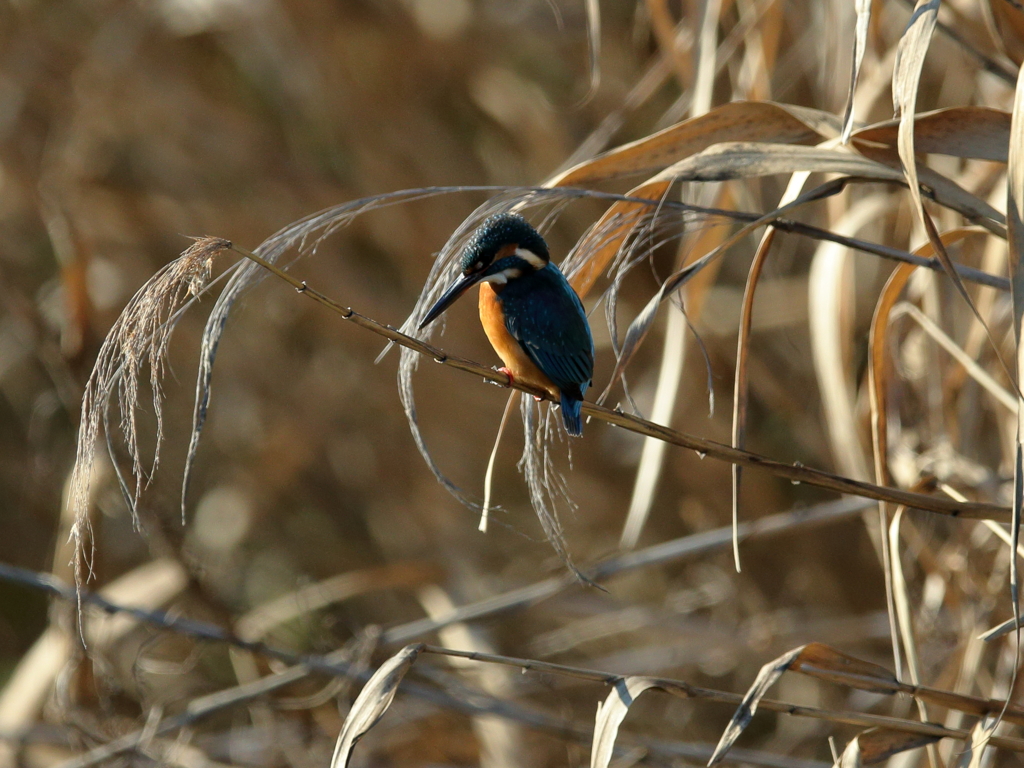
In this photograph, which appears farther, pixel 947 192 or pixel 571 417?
pixel 571 417

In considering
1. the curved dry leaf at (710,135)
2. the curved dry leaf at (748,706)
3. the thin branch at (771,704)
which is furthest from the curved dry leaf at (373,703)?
the curved dry leaf at (710,135)

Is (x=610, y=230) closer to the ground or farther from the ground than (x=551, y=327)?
farther from the ground

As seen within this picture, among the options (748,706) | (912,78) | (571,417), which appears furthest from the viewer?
(571,417)

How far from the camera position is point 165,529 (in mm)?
2742

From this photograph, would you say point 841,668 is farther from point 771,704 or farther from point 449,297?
point 449,297

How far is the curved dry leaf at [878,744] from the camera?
1.44 m

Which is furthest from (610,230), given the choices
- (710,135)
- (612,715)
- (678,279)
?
(612,715)

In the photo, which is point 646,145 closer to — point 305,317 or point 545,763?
point 545,763

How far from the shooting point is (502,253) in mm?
2088

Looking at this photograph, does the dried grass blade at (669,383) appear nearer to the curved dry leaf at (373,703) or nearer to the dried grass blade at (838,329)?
the dried grass blade at (838,329)

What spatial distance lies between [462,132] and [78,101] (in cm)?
171

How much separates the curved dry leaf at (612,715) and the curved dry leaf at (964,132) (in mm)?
890

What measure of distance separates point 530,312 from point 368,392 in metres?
2.40

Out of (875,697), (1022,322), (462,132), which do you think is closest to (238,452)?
(462,132)
